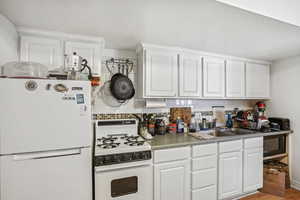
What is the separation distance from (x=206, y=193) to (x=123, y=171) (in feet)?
3.88

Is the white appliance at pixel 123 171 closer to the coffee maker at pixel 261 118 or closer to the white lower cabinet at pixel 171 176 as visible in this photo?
the white lower cabinet at pixel 171 176

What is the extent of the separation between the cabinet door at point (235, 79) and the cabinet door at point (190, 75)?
1.81 ft

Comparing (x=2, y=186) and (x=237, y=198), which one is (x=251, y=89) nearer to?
(x=237, y=198)

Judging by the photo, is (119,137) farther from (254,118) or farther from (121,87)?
(254,118)

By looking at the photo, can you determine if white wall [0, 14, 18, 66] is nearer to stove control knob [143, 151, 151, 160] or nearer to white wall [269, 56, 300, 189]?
stove control knob [143, 151, 151, 160]

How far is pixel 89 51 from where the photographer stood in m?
1.78

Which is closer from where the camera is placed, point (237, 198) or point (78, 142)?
point (78, 142)

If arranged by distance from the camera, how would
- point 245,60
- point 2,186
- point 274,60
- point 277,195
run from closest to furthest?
1. point 2,186
2. point 277,195
3. point 245,60
4. point 274,60

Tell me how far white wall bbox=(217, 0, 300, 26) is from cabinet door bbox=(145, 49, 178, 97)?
1036 millimetres

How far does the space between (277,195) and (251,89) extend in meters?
1.68

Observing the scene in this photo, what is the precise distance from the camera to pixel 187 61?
7.35 ft

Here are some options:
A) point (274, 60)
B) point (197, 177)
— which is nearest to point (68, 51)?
point (197, 177)

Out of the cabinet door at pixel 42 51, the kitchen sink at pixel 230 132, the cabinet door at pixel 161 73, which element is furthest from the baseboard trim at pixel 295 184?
the cabinet door at pixel 42 51

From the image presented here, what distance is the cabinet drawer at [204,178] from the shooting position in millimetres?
1906
